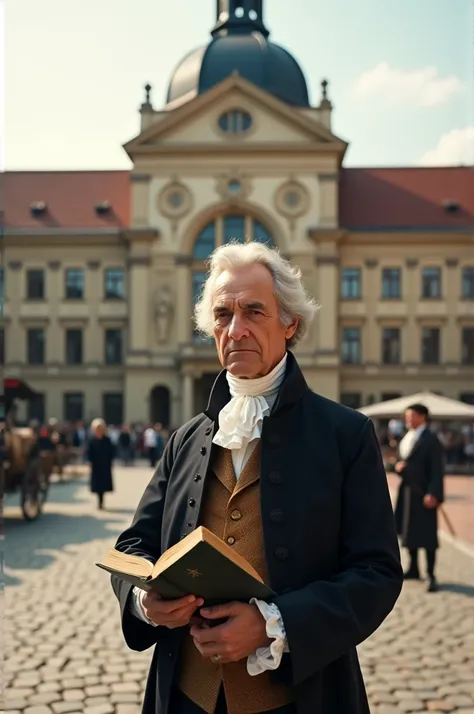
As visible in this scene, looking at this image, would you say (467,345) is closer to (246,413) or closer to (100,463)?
(100,463)

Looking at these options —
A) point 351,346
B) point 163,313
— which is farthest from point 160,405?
point 351,346

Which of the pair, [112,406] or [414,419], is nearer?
[414,419]

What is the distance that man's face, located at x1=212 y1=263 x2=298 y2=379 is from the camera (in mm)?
2455

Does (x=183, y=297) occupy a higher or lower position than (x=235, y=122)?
lower

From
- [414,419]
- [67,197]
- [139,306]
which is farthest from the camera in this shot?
[67,197]

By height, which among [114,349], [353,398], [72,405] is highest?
[114,349]

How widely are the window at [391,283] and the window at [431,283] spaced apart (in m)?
1.25

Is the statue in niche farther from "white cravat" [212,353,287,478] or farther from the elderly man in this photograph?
"white cravat" [212,353,287,478]

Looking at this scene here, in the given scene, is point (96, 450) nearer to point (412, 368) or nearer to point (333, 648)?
point (333, 648)

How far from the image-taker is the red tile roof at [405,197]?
41.4 m

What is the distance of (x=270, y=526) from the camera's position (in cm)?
231

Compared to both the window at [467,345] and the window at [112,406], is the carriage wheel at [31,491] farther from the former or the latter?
the window at [467,345]

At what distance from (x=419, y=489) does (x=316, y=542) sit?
6.55m

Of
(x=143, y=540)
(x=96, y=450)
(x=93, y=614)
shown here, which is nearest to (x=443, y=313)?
(x=96, y=450)
